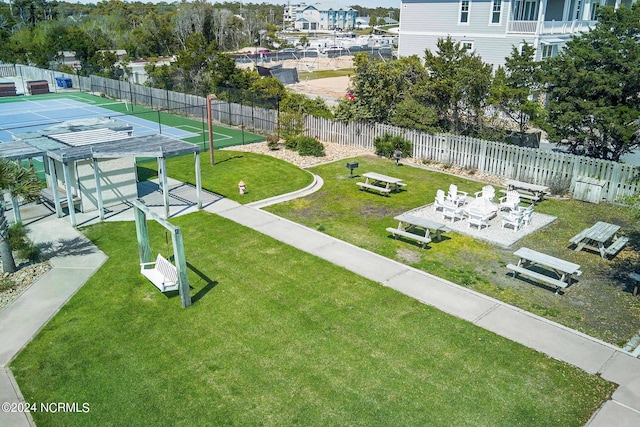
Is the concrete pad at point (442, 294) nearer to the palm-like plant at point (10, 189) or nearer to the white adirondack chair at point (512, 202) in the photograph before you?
the white adirondack chair at point (512, 202)

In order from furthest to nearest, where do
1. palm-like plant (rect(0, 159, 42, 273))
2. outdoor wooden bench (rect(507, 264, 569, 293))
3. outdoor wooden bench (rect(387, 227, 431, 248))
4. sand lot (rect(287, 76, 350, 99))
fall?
1. sand lot (rect(287, 76, 350, 99))
2. outdoor wooden bench (rect(387, 227, 431, 248))
3. palm-like plant (rect(0, 159, 42, 273))
4. outdoor wooden bench (rect(507, 264, 569, 293))

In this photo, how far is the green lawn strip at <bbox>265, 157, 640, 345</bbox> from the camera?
13.2 metres

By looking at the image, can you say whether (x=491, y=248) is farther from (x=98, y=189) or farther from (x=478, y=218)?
(x=98, y=189)

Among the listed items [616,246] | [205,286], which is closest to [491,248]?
[616,246]

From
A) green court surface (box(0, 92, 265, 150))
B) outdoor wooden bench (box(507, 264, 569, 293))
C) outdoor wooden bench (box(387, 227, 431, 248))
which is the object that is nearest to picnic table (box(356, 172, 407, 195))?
outdoor wooden bench (box(387, 227, 431, 248))

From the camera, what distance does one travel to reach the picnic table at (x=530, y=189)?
20.6 m

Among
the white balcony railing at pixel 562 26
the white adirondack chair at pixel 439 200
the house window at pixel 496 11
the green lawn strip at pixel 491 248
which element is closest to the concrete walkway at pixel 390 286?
the green lawn strip at pixel 491 248

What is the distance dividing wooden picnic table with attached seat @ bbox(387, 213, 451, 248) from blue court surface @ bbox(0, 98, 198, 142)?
64.2 ft

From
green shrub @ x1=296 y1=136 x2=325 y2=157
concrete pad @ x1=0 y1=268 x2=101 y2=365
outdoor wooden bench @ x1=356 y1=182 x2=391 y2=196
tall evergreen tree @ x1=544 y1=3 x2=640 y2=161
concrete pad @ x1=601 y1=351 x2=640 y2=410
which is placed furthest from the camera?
green shrub @ x1=296 y1=136 x2=325 y2=157

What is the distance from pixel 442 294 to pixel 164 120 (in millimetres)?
29515

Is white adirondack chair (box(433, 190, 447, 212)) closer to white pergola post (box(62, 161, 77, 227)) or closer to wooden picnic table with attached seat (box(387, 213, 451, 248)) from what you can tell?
wooden picnic table with attached seat (box(387, 213, 451, 248))

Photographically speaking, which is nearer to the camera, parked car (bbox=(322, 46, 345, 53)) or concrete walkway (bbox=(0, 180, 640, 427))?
concrete walkway (bbox=(0, 180, 640, 427))

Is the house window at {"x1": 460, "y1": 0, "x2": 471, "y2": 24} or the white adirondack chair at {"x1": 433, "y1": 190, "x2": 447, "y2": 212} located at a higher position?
the house window at {"x1": 460, "y1": 0, "x2": 471, "y2": 24}

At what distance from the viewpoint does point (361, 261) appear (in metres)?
15.6
